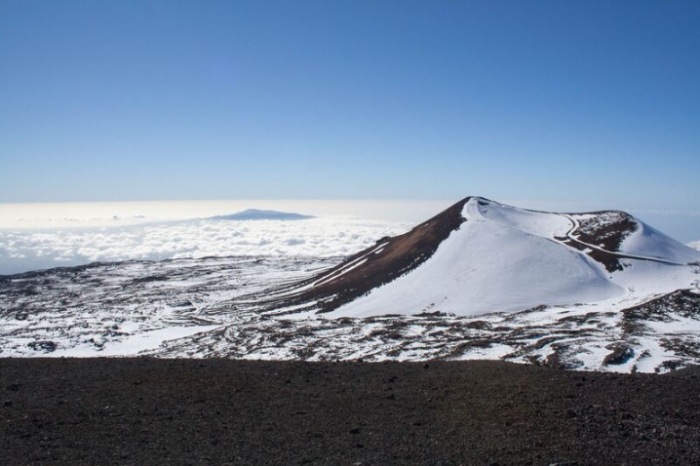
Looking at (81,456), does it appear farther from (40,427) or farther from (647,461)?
(647,461)

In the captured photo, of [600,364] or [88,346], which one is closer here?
[600,364]

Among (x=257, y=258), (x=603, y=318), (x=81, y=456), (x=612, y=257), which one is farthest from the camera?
(x=257, y=258)

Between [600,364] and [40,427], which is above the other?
[40,427]

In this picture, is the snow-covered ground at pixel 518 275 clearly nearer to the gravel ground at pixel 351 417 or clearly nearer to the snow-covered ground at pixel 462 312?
the snow-covered ground at pixel 462 312

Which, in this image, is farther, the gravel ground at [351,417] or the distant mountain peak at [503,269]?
the distant mountain peak at [503,269]

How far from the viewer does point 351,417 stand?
10484 mm

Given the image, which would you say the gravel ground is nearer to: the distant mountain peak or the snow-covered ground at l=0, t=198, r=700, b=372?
the snow-covered ground at l=0, t=198, r=700, b=372

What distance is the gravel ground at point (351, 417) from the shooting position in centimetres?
859

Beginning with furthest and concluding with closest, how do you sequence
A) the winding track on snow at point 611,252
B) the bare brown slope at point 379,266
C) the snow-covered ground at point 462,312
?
the bare brown slope at point 379,266
the winding track on snow at point 611,252
the snow-covered ground at point 462,312

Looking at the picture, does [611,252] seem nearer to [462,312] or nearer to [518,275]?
[518,275]

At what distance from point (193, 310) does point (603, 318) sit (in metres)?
46.4

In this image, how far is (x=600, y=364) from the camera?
87.5ft

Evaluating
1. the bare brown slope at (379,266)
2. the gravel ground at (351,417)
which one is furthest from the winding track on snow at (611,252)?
the gravel ground at (351,417)

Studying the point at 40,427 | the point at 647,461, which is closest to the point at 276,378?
the point at 40,427
